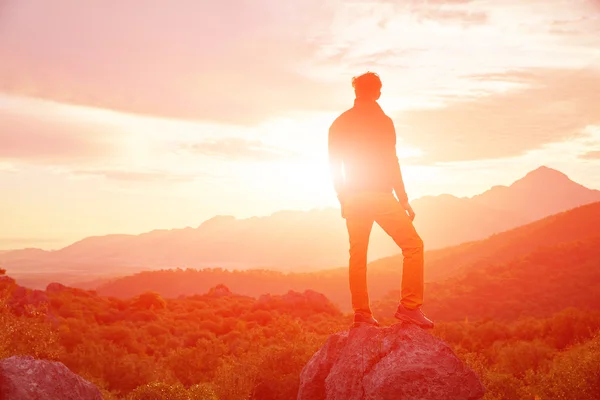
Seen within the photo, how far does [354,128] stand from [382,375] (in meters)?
3.80

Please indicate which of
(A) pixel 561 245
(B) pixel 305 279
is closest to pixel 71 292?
(B) pixel 305 279

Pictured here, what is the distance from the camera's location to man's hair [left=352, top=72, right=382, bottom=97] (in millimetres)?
8161

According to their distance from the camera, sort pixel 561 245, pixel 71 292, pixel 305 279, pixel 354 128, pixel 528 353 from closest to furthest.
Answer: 1. pixel 354 128
2. pixel 528 353
3. pixel 71 292
4. pixel 561 245
5. pixel 305 279

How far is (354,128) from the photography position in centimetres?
818

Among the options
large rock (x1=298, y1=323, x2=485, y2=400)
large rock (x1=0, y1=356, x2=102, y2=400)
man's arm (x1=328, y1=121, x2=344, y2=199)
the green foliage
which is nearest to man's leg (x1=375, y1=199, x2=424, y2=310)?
large rock (x1=298, y1=323, x2=485, y2=400)

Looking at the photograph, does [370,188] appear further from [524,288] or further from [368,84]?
[524,288]

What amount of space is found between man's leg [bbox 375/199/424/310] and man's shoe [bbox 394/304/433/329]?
3.4 inches

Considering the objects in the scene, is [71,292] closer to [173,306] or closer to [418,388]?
[173,306]

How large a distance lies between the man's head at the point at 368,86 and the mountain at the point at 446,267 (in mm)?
52700

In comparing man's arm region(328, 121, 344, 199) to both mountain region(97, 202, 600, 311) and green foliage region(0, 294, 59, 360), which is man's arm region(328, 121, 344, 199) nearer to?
green foliage region(0, 294, 59, 360)

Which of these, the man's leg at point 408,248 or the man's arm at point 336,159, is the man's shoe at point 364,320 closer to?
the man's leg at point 408,248

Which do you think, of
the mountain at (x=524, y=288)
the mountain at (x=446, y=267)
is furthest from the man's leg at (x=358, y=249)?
the mountain at (x=446, y=267)

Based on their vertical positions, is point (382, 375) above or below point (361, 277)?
below

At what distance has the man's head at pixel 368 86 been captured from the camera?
8164mm
